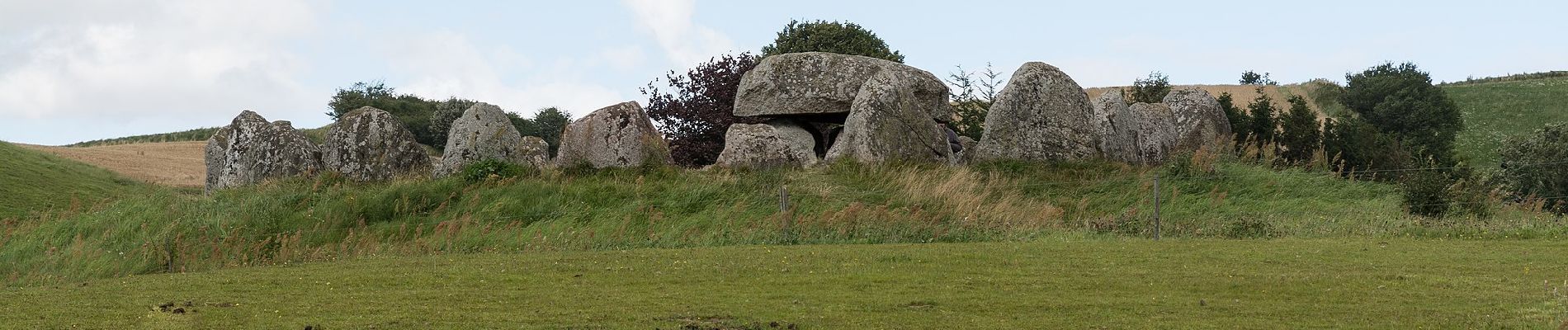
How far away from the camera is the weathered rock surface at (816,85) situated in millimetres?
32125

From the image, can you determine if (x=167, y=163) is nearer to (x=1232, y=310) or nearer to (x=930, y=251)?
(x=930, y=251)

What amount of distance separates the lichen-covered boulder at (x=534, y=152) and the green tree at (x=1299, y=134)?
19.0 m

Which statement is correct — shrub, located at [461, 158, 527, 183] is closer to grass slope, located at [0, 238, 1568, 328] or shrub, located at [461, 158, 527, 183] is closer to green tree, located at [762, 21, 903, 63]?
grass slope, located at [0, 238, 1568, 328]

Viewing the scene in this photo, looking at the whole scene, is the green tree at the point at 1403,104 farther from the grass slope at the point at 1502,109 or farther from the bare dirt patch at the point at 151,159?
the bare dirt patch at the point at 151,159

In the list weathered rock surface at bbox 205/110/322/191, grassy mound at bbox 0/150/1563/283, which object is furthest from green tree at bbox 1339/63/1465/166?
weathered rock surface at bbox 205/110/322/191

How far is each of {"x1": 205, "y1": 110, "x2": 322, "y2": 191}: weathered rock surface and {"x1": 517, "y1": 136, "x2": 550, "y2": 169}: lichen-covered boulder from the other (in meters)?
4.36

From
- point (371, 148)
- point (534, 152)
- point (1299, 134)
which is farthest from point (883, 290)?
point (1299, 134)

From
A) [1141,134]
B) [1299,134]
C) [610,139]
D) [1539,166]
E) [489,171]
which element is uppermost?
[610,139]

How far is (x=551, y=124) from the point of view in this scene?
60.7 m

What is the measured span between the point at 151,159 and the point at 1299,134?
1733 inches

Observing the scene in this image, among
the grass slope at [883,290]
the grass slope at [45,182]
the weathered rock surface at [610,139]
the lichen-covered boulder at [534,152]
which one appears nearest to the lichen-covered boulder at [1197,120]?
the weathered rock surface at [610,139]

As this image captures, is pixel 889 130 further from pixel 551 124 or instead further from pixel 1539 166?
pixel 551 124

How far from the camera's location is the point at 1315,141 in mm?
36750

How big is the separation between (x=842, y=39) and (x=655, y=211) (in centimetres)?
2197
